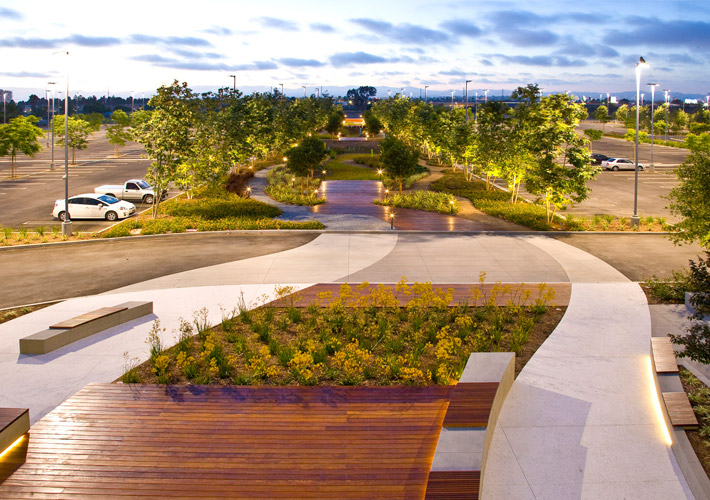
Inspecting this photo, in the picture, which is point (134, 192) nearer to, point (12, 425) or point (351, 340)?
point (351, 340)

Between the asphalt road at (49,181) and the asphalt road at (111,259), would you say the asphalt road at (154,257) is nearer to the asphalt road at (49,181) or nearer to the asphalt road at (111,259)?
the asphalt road at (111,259)

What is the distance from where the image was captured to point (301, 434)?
8.98 metres

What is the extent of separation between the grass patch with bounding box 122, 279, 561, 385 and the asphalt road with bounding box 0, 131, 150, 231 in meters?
18.3

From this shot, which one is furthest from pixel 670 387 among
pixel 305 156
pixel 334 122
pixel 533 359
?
pixel 334 122

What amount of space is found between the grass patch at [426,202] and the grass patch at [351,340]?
15618 millimetres

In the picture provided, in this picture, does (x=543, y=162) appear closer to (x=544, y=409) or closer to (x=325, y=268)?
(x=325, y=268)

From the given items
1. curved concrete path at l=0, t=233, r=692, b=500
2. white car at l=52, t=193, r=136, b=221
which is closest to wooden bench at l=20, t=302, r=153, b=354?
curved concrete path at l=0, t=233, r=692, b=500

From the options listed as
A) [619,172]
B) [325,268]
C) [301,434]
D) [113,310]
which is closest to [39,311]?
[113,310]

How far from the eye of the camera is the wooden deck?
25.2ft

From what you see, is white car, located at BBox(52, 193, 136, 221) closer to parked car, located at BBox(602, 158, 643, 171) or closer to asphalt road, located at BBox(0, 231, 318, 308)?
asphalt road, located at BBox(0, 231, 318, 308)

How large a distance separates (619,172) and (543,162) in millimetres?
31266

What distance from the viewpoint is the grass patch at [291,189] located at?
3422 centimetres

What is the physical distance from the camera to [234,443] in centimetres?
872

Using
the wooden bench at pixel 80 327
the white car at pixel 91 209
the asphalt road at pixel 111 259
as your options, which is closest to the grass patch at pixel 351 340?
the wooden bench at pixel 80 327
